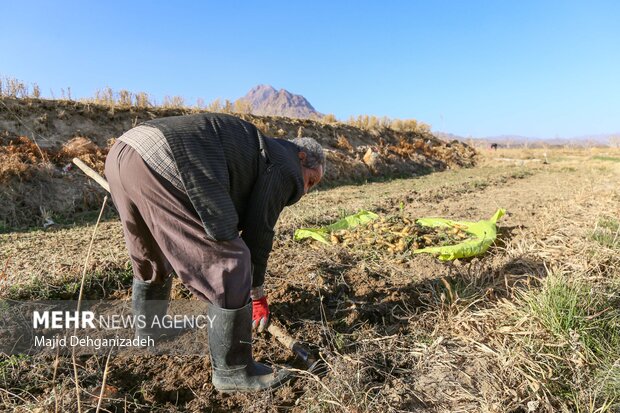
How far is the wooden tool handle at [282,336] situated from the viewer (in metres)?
2.52

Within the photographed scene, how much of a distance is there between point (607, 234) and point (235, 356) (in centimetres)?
350

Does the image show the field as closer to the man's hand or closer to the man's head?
the man's hand

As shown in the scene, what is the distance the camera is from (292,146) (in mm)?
2369

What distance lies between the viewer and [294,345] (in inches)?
98.0

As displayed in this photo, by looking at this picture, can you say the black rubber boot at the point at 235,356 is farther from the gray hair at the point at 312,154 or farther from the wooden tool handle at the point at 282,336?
the gray hair at the point at 312,154

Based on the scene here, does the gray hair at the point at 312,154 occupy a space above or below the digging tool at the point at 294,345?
above

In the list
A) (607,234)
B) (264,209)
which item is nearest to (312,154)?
(264,209)

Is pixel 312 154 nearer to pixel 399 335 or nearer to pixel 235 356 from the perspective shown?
pixel 235 356

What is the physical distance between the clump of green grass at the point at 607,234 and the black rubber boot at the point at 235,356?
2.96 meters

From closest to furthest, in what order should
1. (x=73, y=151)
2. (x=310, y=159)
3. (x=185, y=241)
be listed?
(x=185, y=241) → (x=310, y=159) → (x=73, y=151)

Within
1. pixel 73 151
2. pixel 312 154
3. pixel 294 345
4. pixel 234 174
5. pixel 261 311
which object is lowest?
pixel 294 345

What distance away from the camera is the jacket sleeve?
84.4 inches

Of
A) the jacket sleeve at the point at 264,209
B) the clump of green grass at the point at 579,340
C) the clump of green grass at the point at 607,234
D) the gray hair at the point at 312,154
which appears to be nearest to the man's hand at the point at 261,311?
the jacket sleeve at the point at 264,209

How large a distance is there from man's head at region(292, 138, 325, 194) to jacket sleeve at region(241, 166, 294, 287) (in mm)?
175
